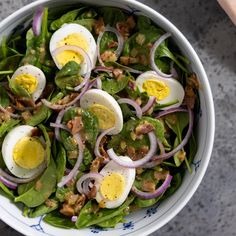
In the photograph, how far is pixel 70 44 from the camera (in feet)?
3.86

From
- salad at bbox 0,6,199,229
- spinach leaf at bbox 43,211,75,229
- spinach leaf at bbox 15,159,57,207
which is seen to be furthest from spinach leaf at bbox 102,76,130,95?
spinach leaf at bbox 43,211,75,229

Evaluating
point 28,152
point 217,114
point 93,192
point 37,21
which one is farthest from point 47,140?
point 217,114

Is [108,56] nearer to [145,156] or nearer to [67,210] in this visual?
[145,156]

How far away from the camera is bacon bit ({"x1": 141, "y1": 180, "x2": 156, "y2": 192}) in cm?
118

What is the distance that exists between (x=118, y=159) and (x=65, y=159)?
0.39 ft

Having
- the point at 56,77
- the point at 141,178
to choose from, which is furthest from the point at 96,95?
the point at 141,178

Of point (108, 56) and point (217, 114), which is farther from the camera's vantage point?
point (217, 114)

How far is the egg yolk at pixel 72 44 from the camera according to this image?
3.83 feet

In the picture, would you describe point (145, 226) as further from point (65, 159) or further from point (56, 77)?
point (56, 77)

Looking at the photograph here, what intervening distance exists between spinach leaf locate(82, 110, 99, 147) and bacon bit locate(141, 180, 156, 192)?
0.15 metres

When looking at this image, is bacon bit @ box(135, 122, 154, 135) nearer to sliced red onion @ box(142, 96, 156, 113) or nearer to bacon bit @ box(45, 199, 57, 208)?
sliced red onion @ box(142, 96, 156, 113)

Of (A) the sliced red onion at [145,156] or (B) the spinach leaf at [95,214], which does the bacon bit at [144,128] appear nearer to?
(A) the sliced red onion at [145,156]

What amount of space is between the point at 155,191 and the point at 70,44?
384mm

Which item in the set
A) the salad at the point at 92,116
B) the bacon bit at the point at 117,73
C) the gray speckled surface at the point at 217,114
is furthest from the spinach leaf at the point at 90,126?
the gray speckled surface at the point at 217,114
